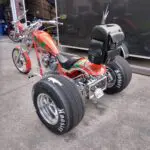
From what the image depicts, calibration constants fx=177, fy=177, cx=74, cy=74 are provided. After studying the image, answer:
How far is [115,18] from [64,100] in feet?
8.61

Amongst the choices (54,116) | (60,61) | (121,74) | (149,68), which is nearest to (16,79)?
(60,61)

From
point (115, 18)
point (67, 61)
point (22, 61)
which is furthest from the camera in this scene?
point (115, 18)

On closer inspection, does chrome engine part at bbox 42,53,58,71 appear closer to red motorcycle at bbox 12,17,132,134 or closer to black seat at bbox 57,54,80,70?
red motorcycle at bbox 12,17,132,134

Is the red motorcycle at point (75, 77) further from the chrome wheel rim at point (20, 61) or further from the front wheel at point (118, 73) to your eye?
the chrome wheel rim at point (20, 61)

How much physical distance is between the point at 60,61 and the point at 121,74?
860mm

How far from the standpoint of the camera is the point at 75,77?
2.40 m

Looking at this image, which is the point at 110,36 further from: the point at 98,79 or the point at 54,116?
the point at 54,116

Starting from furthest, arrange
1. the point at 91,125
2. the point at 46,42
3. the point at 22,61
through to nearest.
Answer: the point at 22,61, the point at 46,42, the point at 91,125

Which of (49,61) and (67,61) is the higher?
(67,61)

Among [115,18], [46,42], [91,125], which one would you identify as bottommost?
[91,125]

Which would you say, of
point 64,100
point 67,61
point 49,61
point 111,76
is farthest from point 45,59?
point 64,100

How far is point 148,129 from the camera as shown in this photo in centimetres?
206

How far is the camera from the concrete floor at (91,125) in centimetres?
188

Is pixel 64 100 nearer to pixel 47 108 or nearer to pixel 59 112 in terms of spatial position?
pixel 59 112
